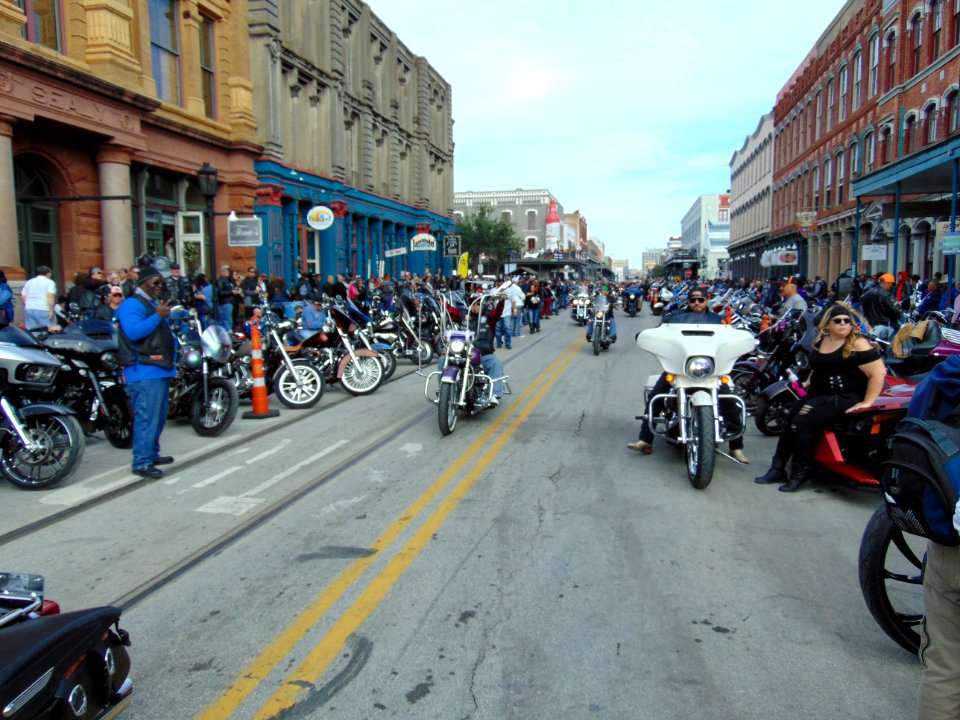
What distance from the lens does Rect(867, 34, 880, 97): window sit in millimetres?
32875

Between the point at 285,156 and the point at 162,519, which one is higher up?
the point at 285,156

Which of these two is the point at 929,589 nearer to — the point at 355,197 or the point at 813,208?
the point at 355,197

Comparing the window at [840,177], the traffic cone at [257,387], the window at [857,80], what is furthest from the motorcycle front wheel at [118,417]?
the window at [840,177]

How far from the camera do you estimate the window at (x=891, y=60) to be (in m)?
30.7

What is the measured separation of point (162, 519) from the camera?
240 inches

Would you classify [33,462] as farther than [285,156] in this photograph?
No

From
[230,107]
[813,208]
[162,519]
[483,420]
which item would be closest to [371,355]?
[483,420]

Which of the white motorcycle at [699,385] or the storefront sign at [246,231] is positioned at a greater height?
the storefront sign at [246,231]

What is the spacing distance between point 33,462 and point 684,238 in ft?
514

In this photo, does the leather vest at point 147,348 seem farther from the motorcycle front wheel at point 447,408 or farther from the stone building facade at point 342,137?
the stone building facade at point 342,137

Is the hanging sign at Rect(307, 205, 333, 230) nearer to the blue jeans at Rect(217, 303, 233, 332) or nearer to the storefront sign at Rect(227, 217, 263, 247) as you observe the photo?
the blue jeans at Rect(217, 303, 233, 332)

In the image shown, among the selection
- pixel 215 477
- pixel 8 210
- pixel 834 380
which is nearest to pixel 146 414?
pixel 215 477

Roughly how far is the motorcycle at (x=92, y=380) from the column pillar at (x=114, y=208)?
998 cm

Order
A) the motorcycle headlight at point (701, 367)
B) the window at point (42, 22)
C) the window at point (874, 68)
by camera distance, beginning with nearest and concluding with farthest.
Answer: the motorcycle headlight at point (701, 367)
the window at point (42, 22)
the window at point (874, 68)
